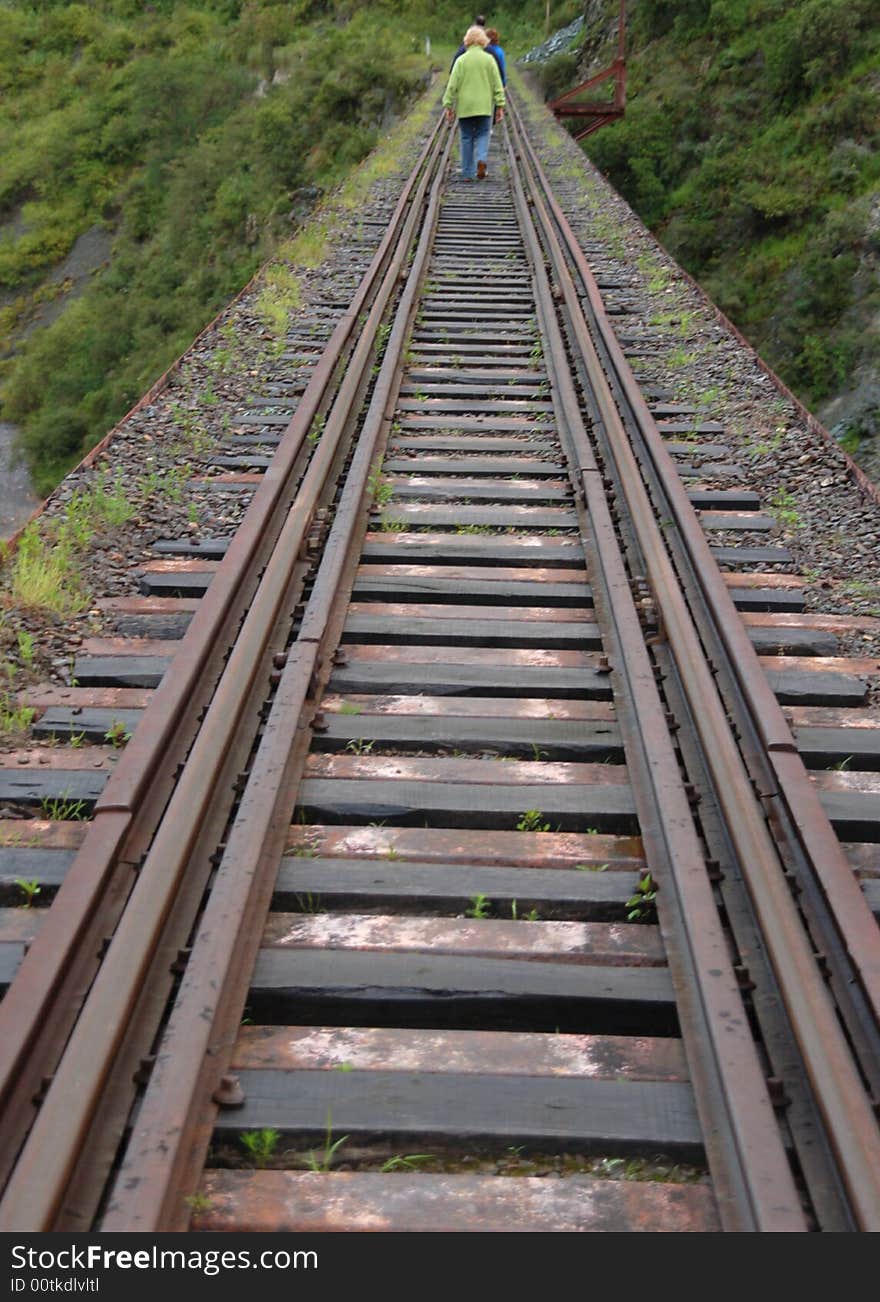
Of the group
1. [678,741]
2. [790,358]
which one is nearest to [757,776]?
[678,741]

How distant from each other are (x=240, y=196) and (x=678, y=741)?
23975mm

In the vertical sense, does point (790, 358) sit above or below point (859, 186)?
below

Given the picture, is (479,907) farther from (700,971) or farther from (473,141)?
(473,141)

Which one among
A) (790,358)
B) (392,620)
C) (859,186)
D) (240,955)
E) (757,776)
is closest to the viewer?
(240,955)

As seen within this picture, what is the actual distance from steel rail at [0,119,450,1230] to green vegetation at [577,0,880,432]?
28.0 ft

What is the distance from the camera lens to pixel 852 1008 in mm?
2498

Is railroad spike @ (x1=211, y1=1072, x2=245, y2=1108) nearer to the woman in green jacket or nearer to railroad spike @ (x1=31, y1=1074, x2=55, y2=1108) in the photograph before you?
railroad spike @ (x1=31, y1=1074, x2=55, y2=1108)

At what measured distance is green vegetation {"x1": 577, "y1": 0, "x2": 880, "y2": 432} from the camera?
40.9 ft

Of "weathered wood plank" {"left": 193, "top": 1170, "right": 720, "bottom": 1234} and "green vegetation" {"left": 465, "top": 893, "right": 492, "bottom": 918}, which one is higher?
"green vegetation" {"left": 465, "top": 893, "right": 492, "bottom": 918}

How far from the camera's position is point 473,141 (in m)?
13.8

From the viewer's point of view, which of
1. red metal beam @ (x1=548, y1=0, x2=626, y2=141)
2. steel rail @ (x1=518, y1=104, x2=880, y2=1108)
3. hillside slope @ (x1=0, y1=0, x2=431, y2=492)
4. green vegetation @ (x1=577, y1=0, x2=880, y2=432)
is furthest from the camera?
hillside slope @ (x1=0, y1=0, x2=431, y2=492)

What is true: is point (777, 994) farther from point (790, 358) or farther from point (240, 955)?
point (790, 358)

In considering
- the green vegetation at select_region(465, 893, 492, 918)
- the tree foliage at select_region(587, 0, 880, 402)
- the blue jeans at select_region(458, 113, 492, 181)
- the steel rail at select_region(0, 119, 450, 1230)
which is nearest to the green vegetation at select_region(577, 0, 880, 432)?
the tree foliage at select_region(587, 0, 880, 402)

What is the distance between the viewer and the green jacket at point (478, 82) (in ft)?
41.3
